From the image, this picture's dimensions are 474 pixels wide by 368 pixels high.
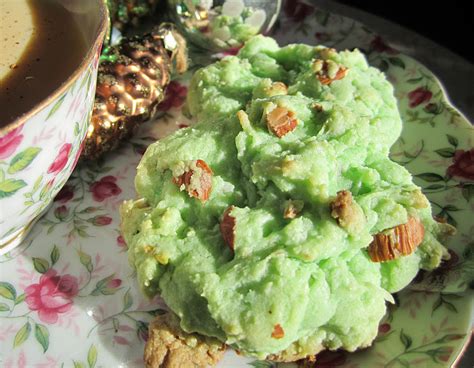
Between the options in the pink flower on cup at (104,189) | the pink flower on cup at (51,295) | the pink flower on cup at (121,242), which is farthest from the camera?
the pink flower on cup at (104,189)

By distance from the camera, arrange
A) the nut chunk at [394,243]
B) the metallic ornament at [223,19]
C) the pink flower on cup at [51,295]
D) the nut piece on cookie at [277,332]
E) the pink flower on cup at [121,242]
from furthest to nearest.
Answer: the metallic ornament at [223,19], the pink flower on cup at [121,242], the pink flower on cup at [51,295], the nut chunk at [394,243], the nut piece on cookie at [277,332]

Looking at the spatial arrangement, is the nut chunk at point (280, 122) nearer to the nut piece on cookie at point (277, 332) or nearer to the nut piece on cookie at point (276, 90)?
the nut piece on cookie at point (276, 90)

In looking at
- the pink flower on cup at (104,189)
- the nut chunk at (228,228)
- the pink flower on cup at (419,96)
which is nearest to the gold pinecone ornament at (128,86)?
the pink flower on cup at (104,189)

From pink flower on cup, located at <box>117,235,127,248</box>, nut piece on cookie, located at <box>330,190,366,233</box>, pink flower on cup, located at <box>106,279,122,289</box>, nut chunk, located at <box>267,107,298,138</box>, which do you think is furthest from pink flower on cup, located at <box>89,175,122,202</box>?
nut piece on cookie, located at <box>330,190,366,233</box>

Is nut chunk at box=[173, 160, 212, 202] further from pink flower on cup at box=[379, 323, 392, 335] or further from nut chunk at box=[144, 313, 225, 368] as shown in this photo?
pink flower on cup at box=[379, 323, 392, 335]

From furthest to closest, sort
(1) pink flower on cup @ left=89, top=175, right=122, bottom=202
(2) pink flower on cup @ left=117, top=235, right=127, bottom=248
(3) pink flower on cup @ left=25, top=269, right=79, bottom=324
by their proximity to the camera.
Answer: (1) pink flower on cup @ left=89, top=175, right=122, bottom=202
(2) pink flower on cup @ left=117, top=235, right=127, bottom=248
(3) pink flower on cup @ left=25, top=269, right=79, bottom=324

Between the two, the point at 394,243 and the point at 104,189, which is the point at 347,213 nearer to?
the point at 394,243

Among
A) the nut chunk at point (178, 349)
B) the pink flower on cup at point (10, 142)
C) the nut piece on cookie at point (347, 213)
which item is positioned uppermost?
the pink flower on cup at point (10, 142)
